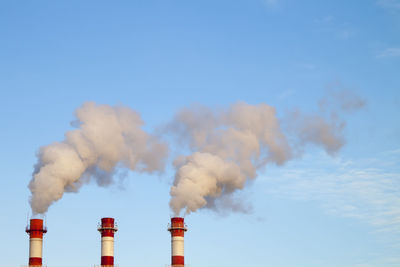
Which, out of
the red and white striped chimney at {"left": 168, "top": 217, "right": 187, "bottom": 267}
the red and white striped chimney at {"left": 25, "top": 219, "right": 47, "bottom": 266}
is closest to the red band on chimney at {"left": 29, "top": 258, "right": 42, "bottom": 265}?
the red and white striped chimney at {"left": 25, "top": 219, "right": 47, "bottom": 266}

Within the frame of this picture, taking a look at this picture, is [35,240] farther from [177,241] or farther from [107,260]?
[177,241]

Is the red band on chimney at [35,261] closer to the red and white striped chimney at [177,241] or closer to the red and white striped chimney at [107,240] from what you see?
the red and white striped chimney at [107,240]

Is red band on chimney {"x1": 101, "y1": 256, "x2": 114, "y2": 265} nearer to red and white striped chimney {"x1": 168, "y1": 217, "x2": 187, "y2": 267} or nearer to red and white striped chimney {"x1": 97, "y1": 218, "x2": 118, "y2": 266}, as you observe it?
red and white striped chimney {"x1": 97, "y1": 218, "x2": 118, "y2": 266}

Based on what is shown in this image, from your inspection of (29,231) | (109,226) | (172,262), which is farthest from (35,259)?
(172,262)

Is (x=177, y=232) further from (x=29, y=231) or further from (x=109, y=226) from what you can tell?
(x=29, y=231)

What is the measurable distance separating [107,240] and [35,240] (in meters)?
6.94

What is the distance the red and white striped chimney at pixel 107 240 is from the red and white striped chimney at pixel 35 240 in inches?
224

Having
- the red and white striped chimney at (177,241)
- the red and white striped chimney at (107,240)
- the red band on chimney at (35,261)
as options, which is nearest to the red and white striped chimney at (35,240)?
the red band on chimney at (35,261)

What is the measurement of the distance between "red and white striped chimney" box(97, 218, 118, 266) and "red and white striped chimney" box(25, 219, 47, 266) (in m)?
5.69

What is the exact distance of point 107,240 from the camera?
79.2m

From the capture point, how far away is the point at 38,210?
258ft

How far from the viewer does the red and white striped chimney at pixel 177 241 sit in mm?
78812

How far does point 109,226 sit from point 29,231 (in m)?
7.74

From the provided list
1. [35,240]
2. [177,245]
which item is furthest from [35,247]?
[177,245]
